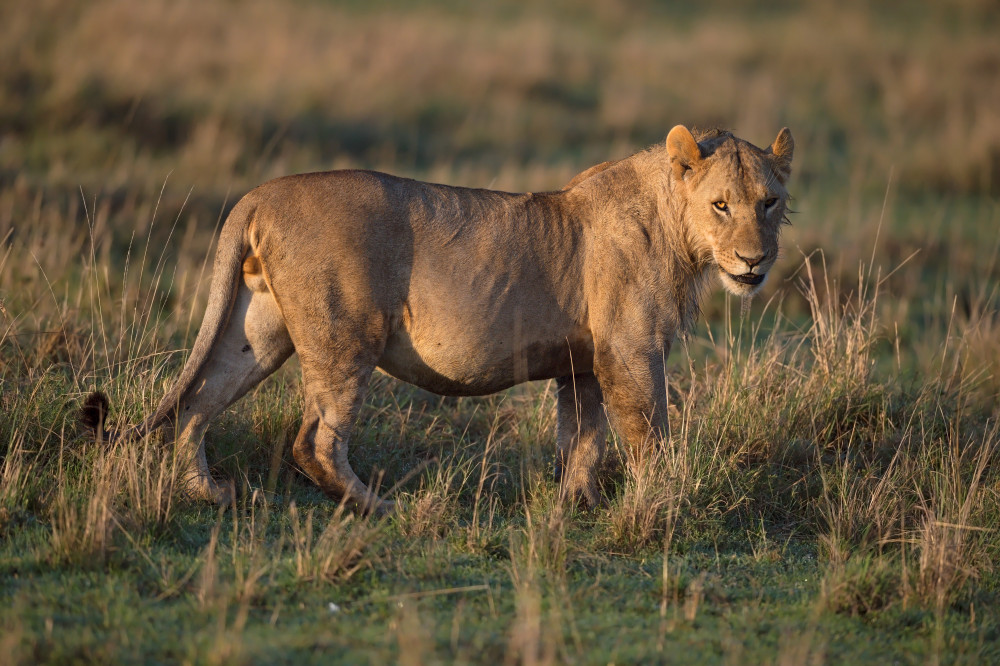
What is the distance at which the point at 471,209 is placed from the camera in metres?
4.65

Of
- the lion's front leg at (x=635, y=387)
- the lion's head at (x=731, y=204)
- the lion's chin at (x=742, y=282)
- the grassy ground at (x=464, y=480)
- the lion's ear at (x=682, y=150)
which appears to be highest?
the lion's ear at (x=682, y=150)

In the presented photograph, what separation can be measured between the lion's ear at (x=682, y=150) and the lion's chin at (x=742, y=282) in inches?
18.3

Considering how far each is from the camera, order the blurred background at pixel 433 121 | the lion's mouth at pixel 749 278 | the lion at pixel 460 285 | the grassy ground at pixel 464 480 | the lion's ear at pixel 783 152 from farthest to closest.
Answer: the blurred background at pixel 433 121, the lion's ear at pixel 783 152, the lion's mouth at pixel 749 278, the lion at pixel 460 285, the grassy ground at pixel 464 480

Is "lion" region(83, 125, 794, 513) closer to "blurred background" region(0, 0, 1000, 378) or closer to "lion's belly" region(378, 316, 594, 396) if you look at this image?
"lion's belly" region(378, 316, 594, 396)

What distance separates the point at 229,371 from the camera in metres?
4.68

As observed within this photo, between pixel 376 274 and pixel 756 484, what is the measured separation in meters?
2.09

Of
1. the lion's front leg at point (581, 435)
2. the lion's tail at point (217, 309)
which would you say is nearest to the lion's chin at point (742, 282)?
the lion's front leg at point (581, 435)

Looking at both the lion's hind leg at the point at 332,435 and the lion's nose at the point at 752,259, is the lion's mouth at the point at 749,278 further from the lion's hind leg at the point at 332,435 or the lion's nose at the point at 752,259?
the lion's hind leg at the point at 332,435

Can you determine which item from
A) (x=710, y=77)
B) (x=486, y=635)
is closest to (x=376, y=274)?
(x=486, y=635)

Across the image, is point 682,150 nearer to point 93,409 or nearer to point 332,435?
point 332,435

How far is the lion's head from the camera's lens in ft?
15.2

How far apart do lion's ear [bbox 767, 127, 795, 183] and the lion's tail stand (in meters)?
2.23

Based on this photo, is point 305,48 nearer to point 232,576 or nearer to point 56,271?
point 56,271

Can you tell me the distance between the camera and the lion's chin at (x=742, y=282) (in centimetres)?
470
